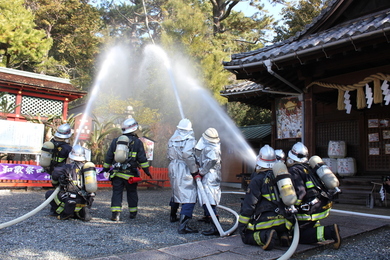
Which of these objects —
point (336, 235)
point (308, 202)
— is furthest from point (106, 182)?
point (336, 235)

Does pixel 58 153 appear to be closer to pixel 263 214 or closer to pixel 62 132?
pixel 62 132

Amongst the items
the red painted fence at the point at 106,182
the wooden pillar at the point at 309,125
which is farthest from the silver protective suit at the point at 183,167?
the red painted fence at the point at 106,182

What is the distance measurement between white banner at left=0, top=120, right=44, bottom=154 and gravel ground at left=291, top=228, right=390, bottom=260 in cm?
1118

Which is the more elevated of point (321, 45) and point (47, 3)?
point (47, 3)

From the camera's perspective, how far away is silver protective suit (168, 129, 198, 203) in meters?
5.23

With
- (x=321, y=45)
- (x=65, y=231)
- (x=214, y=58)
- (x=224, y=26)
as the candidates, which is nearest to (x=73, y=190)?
(x=65, y=231)

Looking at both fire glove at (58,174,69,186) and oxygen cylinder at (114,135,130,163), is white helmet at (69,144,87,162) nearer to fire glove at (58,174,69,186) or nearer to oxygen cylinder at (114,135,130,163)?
fire glove at (58,174,69,186)

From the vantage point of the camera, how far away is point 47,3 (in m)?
21.7

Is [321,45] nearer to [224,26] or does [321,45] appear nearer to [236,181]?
[236,181]

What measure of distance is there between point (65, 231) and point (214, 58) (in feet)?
40.6

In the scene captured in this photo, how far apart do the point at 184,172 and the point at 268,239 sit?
2.02 meters

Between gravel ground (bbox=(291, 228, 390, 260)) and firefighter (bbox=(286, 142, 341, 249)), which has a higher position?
firefighter (bbox=(286, 142, 341, 249))

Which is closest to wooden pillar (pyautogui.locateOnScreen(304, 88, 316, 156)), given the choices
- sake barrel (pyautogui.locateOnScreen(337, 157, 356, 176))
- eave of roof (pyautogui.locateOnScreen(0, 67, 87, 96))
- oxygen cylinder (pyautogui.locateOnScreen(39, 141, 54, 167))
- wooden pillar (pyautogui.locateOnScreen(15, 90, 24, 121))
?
sake barrel (pyautogui.locateOnScreen(337, 157, 356, 176))

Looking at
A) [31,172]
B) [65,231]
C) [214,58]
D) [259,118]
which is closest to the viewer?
[65,231]
